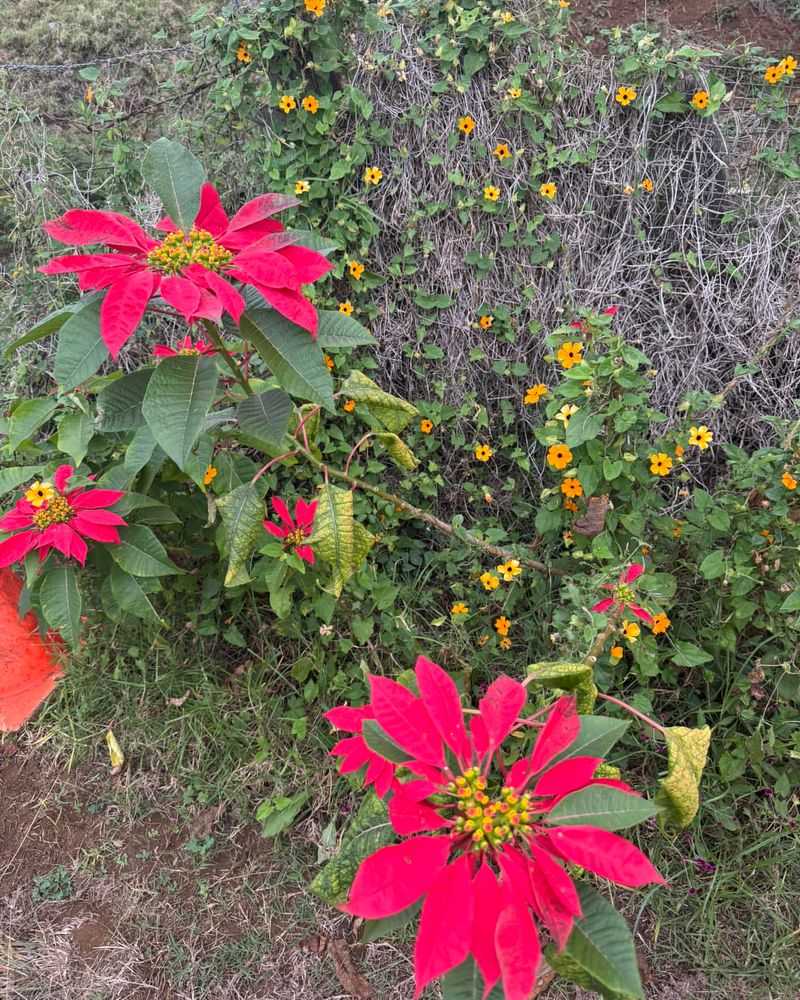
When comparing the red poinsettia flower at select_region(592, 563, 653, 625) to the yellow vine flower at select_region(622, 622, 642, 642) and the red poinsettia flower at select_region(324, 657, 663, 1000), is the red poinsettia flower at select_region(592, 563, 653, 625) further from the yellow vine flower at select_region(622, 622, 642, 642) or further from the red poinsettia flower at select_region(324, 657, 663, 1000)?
the red poinsettia flower at select_region(324, 657, 663, 1000)

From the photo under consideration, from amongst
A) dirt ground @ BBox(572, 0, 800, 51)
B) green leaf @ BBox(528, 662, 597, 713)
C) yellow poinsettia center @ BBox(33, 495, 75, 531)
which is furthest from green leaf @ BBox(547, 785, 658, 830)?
dirt ground @ BBox(572, 0, 800, 51)

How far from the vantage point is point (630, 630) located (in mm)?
1521

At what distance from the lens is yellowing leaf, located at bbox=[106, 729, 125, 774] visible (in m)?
1.99

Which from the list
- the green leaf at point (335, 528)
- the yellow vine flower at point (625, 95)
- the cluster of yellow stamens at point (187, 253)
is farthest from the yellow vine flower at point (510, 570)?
the yellow vine flower at point (625, 95)

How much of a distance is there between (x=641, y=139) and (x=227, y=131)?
3.79ft

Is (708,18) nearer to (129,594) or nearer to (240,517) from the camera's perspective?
(240,517)

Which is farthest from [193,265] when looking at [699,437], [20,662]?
[20,662]

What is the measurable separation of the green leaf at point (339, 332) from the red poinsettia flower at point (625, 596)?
680mm

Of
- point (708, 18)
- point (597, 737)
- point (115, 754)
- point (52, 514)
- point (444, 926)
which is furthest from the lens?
point (708, 18)

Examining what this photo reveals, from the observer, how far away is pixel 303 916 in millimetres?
1748

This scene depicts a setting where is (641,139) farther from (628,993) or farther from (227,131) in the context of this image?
(628,993)

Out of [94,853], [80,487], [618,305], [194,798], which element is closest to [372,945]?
[194,798]

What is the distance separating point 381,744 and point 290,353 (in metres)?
0.60

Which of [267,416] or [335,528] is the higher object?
[267,416]
